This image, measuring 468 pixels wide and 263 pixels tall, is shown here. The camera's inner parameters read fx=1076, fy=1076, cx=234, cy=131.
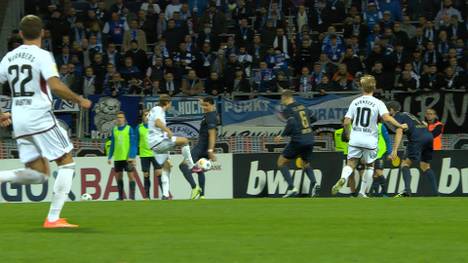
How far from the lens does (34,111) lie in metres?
10.6

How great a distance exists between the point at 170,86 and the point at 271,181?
12.5 ft

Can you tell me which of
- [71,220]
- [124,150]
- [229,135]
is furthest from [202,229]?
[229,135]

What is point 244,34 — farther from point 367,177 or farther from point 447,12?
point 367,177

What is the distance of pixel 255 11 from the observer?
29.0 metres

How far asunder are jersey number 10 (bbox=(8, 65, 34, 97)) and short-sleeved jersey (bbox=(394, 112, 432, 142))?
42.2ft

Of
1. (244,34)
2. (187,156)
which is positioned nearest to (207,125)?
(187,156)

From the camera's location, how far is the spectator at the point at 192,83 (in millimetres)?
26188

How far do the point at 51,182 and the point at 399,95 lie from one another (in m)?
8.39

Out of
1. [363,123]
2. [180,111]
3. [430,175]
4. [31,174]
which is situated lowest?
[430,175]

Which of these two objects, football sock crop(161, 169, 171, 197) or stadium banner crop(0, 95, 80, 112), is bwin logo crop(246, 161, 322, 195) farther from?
stadium banner crop(0, 95, 80, 112)

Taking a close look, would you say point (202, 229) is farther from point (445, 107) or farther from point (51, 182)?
point (445, 107)

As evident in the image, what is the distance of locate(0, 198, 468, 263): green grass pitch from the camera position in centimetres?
900

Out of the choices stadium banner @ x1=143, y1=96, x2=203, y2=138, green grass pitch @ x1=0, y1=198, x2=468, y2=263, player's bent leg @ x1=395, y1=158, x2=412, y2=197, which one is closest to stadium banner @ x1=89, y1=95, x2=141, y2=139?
stadium banner @ x1=143, y1=96, x2=203, y2=138

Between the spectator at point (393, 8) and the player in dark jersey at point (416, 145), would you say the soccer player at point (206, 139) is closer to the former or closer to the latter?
the player in dark jersey at point (416, 145)
